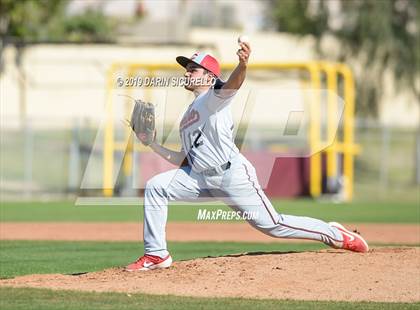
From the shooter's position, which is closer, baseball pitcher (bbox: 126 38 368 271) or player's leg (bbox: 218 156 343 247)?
baseball pitcher (bbox: 126 38 368 271)

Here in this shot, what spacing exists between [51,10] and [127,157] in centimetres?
975

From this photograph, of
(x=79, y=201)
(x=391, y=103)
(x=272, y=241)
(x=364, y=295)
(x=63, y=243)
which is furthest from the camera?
(x=391, y=103)

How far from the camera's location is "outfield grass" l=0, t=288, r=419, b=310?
8.40m

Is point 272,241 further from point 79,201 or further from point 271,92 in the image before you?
point 271,92

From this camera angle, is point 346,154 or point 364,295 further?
point 346,154

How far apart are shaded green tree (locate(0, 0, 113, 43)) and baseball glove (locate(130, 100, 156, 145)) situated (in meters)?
20.6

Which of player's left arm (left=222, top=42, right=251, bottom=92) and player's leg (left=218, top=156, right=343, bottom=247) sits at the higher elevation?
player's left arm (left=222, top=42, right=251, bottom=92)

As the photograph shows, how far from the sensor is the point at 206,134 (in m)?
9.92

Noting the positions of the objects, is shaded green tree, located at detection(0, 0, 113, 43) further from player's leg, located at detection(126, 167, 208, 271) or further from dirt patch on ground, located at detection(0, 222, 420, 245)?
player's leg, located at detection(126, 167, 208, 271)

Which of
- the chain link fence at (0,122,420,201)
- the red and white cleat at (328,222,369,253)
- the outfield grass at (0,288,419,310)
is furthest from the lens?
the chain link fence at (0,122,420,201)

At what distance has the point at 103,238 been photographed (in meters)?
16.7

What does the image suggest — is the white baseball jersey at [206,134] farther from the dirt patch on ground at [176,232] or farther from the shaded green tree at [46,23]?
the shaded green tree at [46,23]

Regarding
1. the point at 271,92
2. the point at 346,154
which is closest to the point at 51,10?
the point at 271,92

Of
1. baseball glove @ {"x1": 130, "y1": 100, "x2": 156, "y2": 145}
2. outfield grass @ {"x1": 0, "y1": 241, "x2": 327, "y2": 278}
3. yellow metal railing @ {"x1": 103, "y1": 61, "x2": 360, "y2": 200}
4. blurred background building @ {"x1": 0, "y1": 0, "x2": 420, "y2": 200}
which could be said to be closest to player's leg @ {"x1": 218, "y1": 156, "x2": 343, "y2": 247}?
baseball glove @ {"x1": 130, "y1": 100, "x2": 156, "y2": 145}
